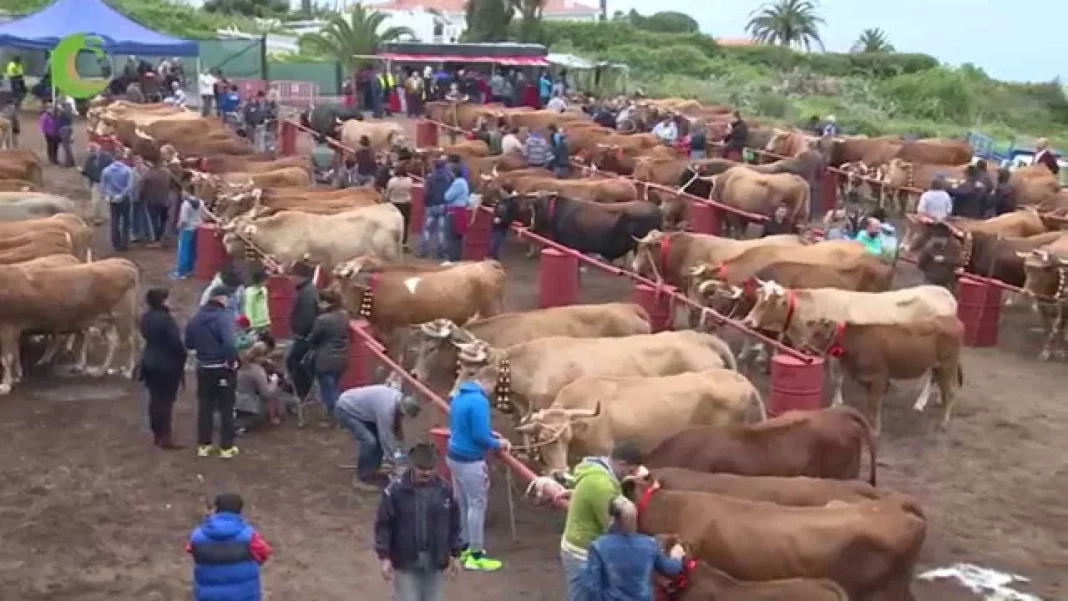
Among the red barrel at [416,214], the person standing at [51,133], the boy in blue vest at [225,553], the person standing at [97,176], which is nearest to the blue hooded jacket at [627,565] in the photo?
the boy in blue vest at [225,553]

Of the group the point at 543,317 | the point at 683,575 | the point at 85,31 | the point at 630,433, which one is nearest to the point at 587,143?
the point at 85,31

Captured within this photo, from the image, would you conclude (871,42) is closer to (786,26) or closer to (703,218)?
(786,26)

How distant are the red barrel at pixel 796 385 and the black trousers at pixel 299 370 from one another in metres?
4.50

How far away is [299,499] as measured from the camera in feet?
37.0

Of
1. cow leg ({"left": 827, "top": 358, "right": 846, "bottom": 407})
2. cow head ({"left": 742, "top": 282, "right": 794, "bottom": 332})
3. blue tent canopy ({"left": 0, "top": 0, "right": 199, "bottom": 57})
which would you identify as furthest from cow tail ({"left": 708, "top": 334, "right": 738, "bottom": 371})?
blue tent canopy ({"left": 0, "top": 0, "right": 199, "bottom": 57})

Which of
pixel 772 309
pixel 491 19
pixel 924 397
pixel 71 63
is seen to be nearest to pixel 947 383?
pixel 924 397

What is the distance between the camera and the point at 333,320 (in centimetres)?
1253

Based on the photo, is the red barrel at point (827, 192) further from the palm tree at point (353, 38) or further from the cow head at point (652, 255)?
the palm tree at point (353, 38)

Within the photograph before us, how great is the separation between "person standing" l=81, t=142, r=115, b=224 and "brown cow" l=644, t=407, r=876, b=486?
1413 centimetres

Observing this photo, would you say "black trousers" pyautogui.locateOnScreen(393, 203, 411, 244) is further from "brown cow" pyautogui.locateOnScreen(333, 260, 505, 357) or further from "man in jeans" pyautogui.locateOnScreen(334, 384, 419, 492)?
"man in jeans" pyautogui.locateOnScreen(334, 384, 419, 492)

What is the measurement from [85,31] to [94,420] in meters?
22.8

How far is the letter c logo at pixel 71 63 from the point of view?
31.6 meters

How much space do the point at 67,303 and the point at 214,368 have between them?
3.10m

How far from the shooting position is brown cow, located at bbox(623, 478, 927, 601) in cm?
801
